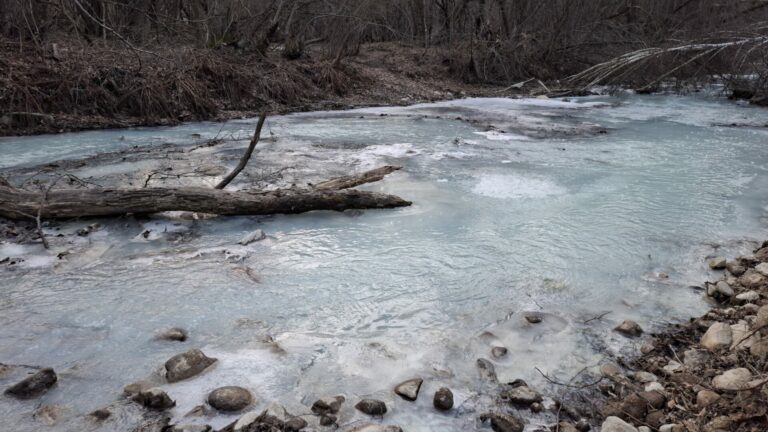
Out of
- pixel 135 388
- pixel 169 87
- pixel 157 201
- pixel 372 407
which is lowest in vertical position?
pixel 372 407

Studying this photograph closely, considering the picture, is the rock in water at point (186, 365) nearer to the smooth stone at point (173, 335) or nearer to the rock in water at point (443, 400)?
the smooth stone at point (173, 335)

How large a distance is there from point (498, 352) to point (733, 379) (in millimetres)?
1210

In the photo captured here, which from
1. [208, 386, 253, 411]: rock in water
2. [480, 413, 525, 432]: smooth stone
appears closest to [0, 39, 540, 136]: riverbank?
[208, 386, 253, 411]: rock in water

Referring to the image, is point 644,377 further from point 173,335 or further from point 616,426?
point 173,335

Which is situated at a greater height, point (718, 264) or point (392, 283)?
point (392, 283)

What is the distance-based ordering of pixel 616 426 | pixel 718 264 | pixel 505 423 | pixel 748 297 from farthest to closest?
1. pixel 718 264
2. pixel 748 297
3. pixel 505 423
4. pixel 616 426

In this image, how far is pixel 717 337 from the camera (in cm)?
337

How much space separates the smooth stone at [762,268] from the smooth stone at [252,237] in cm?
408

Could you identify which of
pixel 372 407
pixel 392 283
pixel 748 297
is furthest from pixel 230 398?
pixel 748 297

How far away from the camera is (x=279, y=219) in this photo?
226 inches

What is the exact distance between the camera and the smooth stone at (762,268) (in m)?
4.28

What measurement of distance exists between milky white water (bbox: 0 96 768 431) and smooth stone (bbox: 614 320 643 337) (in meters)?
0.06

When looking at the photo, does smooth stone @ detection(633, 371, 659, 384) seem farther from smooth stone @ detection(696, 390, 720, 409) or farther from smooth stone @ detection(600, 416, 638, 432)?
smooth stone @ detection(600, 416, 638, 432)

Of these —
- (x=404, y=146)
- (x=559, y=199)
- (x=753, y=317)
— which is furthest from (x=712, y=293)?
(x=404, y=146)
